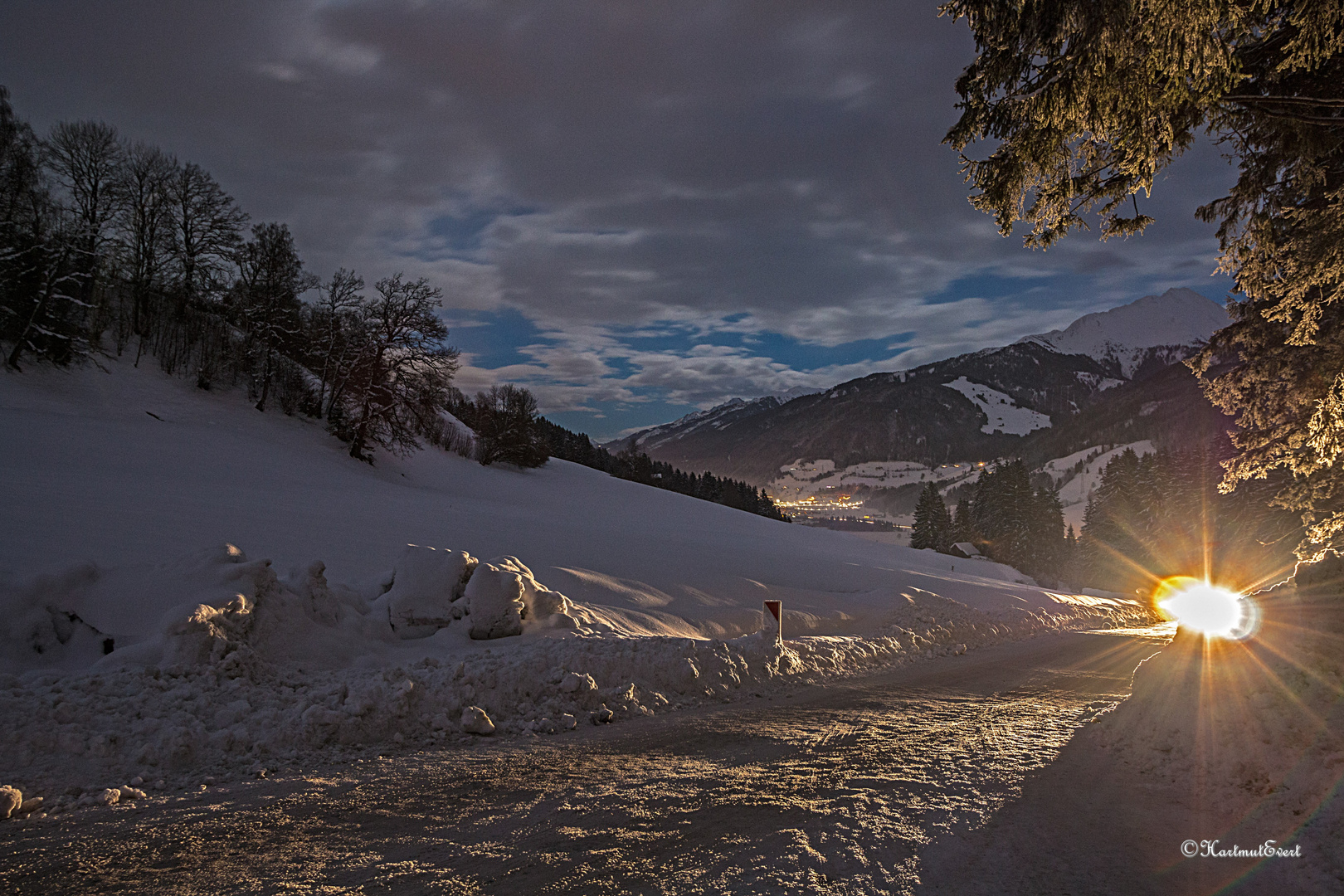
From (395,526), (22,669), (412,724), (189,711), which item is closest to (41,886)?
(189,711)

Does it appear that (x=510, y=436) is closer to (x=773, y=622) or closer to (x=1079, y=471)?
(x=773, y=622)

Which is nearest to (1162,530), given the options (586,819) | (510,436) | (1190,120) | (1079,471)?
(510,436)

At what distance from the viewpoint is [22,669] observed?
637 centimetres

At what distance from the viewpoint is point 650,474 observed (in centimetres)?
7356

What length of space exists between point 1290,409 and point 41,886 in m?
16.8

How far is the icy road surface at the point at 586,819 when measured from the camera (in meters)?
3.78

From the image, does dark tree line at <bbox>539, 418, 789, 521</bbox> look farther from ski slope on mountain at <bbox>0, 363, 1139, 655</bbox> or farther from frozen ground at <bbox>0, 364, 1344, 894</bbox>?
frozen ground at <bbox>0, 364, 1344, 894</bbox>

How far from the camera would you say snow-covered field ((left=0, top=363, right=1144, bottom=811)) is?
626 centimetres

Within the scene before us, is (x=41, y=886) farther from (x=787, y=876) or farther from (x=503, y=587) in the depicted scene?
(x=503, y=587)

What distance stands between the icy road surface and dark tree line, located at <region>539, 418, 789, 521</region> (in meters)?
59.8

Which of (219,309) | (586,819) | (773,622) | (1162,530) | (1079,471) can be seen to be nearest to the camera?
(586,819)

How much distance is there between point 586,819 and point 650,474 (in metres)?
69.0

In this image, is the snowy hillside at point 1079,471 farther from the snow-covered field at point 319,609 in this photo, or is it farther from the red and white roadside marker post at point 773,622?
the red and white roadside marker post at point 773,622

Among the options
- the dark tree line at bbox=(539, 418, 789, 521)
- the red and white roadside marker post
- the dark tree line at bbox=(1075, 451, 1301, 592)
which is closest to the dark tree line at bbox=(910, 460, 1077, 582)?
the dark tree line at bbox=(1075, 451, 1301, 592)
